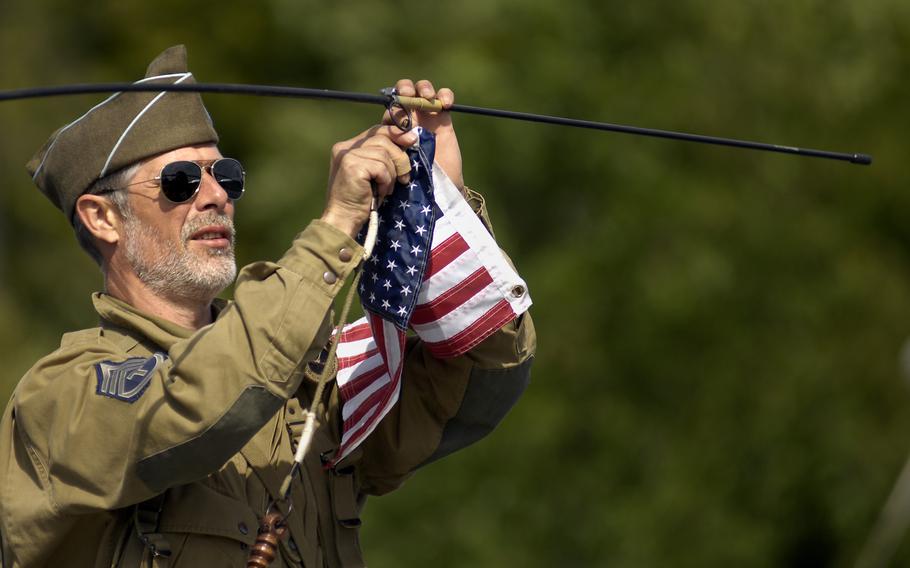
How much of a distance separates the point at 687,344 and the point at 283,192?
12.7 feet

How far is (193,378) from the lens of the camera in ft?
10.6

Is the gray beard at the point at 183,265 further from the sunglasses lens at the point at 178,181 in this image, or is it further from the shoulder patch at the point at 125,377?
the shoulder patch at the point at 125,377

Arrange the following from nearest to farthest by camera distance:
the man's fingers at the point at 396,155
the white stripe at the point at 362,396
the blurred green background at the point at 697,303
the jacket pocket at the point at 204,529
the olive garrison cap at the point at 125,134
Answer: the jacket pocket at the point at 204,529, the man's fingers at the point at 396,155, the white stripe at the point at 362,396, the olive garrison cap at the point at 125,134, the blurred green background at the point at 697,303

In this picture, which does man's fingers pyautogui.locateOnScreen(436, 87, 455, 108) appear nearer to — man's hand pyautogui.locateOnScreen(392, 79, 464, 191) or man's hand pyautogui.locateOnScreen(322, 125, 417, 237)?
man's hand pyautogui.locateOnScreen(392, 79, 464, 191)

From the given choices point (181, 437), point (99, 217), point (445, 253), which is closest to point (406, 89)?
point (445, 253)

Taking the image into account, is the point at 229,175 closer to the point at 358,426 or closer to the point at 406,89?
the point at 406,89

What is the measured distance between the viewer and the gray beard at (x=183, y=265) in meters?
3.88

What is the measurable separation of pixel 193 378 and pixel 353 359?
0.86m

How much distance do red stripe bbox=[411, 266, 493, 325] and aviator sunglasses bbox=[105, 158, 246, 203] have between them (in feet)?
1.80

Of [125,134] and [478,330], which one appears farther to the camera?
[125,134]

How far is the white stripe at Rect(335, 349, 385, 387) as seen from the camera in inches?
155

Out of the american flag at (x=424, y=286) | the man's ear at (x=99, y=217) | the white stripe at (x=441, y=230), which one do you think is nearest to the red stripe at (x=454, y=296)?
the american flag at (x=424, y=286)

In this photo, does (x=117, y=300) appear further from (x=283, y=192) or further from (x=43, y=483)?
(x=283, y=192)

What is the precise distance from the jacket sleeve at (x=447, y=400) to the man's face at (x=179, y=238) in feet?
1.75
